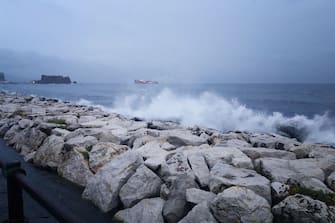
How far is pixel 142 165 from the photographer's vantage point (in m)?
3.87

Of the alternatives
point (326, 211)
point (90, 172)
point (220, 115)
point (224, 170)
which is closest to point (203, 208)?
point (224, 170)

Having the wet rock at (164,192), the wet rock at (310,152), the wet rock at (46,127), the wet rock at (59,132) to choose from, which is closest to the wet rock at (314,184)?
the wet rock at (310,152)

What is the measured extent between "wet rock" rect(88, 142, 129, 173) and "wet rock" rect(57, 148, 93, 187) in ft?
0.34

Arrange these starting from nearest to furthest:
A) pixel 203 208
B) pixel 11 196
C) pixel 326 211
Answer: pixel 11 196 → pixel 326 211 → pixel 203 208

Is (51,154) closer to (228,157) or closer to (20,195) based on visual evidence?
(228,157)

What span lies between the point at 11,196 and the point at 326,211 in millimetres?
2406

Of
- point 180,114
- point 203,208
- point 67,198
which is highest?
point 203,208

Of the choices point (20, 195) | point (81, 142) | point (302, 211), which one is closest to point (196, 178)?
point (302, 211)

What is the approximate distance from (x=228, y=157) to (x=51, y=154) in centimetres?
298

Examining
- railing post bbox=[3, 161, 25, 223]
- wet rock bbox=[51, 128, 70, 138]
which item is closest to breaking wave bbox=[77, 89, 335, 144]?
wet rock bbox=[51, 128, 70, 138]

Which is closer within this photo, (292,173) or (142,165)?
(292,173)

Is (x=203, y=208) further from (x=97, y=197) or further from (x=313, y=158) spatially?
(x=313, y=158)

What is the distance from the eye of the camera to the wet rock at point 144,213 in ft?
10.3

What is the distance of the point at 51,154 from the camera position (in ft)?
17.1
